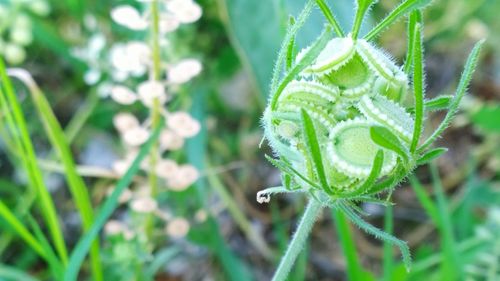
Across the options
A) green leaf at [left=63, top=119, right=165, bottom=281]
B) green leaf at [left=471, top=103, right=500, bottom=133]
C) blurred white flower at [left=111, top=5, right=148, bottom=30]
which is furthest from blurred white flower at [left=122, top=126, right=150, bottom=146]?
green leaf at [left=471, top=103, right=500, bottom=133]

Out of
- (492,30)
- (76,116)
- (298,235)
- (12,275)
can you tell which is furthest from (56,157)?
(492,30)

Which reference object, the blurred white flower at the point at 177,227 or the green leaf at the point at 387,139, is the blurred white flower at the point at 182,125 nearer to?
the blurred white flower at the point at 177,227

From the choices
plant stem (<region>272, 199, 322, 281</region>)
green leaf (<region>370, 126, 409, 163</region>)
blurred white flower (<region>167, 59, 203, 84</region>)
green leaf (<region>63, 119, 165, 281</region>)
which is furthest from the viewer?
blurred white flower (<region>167, 59, 203, 84</region>)

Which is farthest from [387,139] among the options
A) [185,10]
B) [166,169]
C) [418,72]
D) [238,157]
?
[238,157]

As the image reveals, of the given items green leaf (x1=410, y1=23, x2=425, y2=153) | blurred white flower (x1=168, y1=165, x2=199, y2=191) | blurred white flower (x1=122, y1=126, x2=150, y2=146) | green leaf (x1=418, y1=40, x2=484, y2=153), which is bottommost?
blurred white flower (x1=168, y1=165, x2=199, y2=191)

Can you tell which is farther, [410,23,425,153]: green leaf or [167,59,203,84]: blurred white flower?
[167,59,203,84]: blurred white flower

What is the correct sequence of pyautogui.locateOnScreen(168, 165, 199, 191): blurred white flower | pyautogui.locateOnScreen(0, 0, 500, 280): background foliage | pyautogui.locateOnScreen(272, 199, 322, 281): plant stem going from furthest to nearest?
pyautogui.locateOnScreen(0, 0, 500, 280): background foliage → pyautogui.locateOnScreen(168, 165, 199, 191): blurred white flower → pyautogui.locateOnScreen(272, 199, 322, 281): plant stem

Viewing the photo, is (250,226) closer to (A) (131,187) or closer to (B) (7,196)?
(A) (131,187)

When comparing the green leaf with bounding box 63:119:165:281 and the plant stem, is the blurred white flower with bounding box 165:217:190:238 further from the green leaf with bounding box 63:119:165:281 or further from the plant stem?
the plant stem
